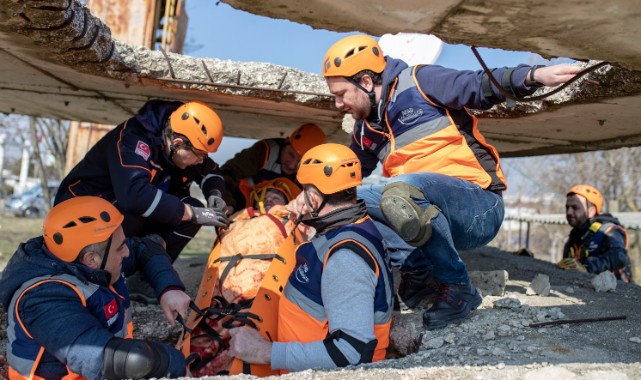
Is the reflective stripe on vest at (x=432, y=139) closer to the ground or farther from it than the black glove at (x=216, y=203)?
farther from it

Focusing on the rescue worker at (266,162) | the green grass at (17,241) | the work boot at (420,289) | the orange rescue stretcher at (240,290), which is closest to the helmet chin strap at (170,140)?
the orange rescue stretcher at (240,290)

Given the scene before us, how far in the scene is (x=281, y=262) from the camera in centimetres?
393

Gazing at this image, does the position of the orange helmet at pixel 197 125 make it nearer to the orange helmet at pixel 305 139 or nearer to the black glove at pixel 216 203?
the black glove at pixel 216 203

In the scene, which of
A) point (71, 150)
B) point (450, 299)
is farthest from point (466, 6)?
point (71, 150)

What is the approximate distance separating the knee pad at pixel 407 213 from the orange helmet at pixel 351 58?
35.4 inches

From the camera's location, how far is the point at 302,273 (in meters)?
3.28

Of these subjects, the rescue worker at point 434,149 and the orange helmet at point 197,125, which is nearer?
the rescue worker at point 434,149

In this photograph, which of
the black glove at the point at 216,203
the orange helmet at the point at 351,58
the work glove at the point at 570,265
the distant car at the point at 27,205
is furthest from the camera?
the distant car at the point at 27,205

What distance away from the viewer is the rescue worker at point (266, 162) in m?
5.91

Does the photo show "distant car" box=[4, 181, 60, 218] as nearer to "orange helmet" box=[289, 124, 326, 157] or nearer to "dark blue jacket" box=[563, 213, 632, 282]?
"orange helmet" box=[289, 124, 326, 157]

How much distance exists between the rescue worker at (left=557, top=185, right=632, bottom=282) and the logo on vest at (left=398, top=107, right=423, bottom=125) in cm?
434

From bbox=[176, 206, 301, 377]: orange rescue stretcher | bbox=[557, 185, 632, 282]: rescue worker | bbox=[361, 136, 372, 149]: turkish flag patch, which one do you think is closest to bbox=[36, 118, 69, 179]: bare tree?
bbox=[557, 185, 632, 282]: rescue worker

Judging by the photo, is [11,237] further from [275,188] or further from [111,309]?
[111,309]

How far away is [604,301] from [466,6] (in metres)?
3.56
